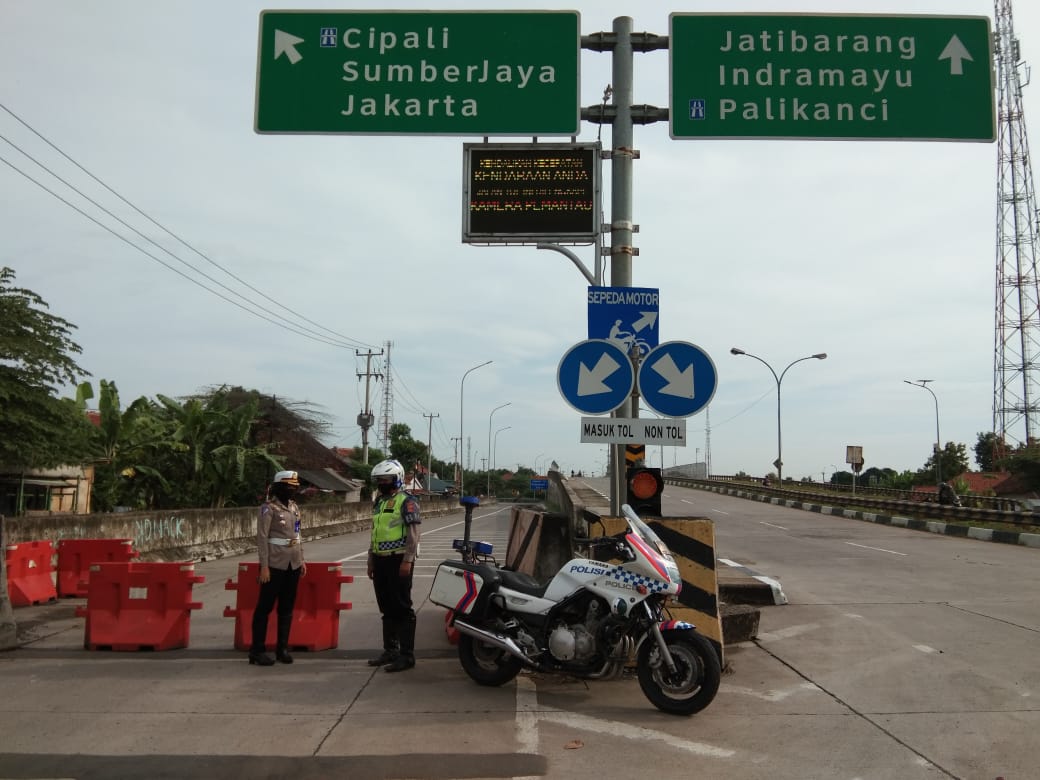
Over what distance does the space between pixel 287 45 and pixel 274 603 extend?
475cm

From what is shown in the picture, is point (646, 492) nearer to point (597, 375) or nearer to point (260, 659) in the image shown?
point (597, 375)

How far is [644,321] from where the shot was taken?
284 inches

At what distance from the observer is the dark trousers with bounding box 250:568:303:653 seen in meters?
6.84

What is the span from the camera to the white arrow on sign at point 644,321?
283 inches

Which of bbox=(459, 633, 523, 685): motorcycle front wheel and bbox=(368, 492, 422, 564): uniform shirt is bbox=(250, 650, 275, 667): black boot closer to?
bbox=(368, 492, 422, 564): uniform shirt

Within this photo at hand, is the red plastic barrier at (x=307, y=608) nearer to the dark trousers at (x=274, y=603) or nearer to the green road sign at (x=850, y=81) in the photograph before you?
the dark trousers at (x=274, y=603)

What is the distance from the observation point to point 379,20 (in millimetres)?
Result: 7176

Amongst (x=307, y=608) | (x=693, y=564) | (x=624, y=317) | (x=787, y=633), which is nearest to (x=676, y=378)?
(x=624, y=317)

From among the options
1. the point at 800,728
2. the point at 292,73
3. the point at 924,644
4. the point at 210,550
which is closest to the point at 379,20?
the point at 292,73

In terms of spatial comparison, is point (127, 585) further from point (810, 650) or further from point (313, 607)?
point (810, 650)

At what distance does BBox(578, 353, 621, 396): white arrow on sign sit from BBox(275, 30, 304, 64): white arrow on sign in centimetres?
366

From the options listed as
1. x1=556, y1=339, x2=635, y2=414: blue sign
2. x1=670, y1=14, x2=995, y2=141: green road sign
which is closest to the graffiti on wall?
x1=556, y1=339, x2=635, y2=414: blue sign

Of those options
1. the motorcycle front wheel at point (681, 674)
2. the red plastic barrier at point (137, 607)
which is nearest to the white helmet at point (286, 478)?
the red plastic barrier at point (137, 607)

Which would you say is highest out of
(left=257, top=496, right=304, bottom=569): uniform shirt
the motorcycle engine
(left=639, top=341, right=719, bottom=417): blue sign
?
(left=639, top=341, right=719, bottom=417): blue sign
